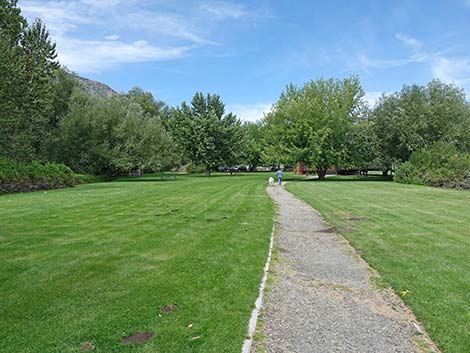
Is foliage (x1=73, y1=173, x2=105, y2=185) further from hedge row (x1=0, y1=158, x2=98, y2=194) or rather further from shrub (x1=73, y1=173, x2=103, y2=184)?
hedge row (x1=0, y1=158, x2=98, y2=194)

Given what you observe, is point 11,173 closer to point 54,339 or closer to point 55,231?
point 55,231

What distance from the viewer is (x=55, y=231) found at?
8195 mm

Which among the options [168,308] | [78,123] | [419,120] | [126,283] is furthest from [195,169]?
[168,308]

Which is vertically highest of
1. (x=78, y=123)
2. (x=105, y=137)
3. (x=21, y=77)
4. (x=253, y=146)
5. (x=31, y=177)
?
(x=21, y=77)

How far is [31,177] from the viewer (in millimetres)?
22031

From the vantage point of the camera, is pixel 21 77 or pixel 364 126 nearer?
pixel 21 77

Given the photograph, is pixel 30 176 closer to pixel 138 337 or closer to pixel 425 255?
pixel 138 337

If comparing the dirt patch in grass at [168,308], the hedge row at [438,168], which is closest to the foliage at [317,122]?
the hedge row at [438,168]

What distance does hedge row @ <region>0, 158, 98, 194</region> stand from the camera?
65.7 ft

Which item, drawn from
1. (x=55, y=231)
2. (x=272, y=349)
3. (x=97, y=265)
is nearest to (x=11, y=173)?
(x=55, y=231)

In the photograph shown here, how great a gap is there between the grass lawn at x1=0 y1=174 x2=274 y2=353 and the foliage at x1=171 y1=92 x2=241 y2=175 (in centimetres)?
3324

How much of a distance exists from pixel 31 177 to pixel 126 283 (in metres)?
20.7

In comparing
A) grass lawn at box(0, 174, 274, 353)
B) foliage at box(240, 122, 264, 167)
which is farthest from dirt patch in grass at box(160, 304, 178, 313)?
foliage at box(240, 122, 264, 167)

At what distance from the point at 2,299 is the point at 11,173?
19.1 m
